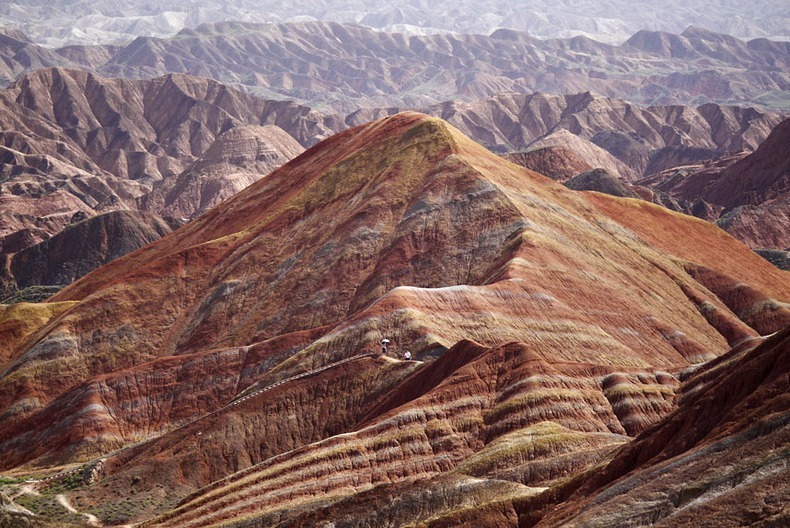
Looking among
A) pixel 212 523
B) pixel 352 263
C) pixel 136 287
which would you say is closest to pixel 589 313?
pixel 352 263

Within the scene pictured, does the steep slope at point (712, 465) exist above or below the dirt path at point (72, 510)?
below

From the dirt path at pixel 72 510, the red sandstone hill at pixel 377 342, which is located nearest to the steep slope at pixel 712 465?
the red sandstone hill at pixel 377 342

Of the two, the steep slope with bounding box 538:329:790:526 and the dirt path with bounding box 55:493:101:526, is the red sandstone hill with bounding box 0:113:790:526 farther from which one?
the steep slope with bounding box 538:329:790:526

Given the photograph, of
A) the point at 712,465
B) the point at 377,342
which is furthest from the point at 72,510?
the point at 712,465

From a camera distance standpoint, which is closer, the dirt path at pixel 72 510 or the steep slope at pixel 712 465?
the steep slope at pixel 712 465

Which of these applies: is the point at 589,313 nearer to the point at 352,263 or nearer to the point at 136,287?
the point at 352,263

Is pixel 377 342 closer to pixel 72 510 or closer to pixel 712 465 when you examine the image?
pixel 72 510

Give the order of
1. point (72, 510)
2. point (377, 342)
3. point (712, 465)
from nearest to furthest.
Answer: point (712, 465) → point (72, 510) → point (377, 342)

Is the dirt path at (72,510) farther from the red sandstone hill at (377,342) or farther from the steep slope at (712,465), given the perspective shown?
the steep slope at (712,465)

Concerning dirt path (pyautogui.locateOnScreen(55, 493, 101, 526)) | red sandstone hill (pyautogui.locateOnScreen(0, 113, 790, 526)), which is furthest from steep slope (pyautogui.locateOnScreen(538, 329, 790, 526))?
dirt path (pyautogui.locateOnScreen(55, 493, 101, 526))
